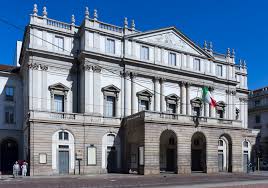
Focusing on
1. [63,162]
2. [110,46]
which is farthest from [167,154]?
[110,46]

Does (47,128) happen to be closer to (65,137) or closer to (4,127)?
(65,137)

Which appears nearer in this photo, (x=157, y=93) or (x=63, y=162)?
(x=63, y=162)

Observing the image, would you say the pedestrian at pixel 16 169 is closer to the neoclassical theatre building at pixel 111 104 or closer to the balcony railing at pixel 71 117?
the neoclassical theatre building at pixel 111 104

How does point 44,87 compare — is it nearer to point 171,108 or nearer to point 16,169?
point 16,169

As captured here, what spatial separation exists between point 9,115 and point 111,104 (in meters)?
13.4

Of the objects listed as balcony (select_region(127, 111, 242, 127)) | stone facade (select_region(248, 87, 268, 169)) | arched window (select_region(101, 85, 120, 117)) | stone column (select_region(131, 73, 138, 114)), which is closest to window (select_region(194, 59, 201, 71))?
balcony (select_region(127, 111, 242, 127))

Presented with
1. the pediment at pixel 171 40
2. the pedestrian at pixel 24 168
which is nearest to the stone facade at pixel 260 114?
the pediment at pixel 171 40

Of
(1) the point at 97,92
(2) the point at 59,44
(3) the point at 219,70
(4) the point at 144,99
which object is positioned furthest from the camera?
(3) the point at 219,70

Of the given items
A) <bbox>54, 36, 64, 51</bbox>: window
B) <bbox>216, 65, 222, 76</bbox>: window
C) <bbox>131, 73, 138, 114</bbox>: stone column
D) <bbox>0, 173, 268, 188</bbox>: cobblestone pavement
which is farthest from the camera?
<bbox>216, 65, 222, 76</bbox>: window

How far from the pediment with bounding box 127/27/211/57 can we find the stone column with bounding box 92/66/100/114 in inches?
277

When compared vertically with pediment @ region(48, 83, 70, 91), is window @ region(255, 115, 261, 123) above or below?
below

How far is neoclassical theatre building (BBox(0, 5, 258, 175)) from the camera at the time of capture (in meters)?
41.2

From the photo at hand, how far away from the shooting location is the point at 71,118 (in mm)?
42312

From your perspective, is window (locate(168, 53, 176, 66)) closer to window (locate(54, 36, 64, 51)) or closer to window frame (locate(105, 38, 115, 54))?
window frame (locate(105, 38, 115, 54))
